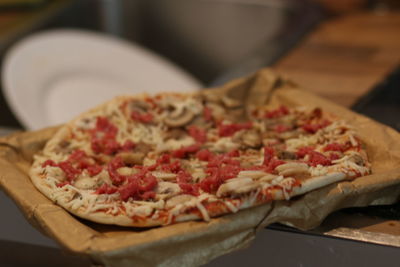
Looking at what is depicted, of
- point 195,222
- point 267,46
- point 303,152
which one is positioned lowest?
point 195,222

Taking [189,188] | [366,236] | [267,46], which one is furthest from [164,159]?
[267,46]

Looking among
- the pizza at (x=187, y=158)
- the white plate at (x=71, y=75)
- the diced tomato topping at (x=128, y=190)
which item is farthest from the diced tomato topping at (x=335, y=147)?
the white plate at (x=71, y=75)

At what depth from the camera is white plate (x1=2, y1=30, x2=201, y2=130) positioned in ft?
6.48

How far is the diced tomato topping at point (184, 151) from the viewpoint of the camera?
115 centimetres

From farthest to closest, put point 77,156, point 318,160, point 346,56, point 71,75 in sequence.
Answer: point 71,75, point 346,56, point 77,156, point 318,160

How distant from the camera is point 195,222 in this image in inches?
36.0

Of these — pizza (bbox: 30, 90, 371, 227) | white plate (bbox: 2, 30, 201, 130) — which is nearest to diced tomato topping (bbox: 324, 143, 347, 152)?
pizza (bbox: 30, 90, 371, 227)

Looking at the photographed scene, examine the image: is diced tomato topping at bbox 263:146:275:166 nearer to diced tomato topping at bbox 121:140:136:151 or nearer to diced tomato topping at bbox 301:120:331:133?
diced tomato topping at bbox 301:120:331:133

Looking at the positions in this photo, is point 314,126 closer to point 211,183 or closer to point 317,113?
point 317,113

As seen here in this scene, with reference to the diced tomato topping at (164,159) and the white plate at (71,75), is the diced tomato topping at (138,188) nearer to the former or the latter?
the diced tomato topping at (164,159)

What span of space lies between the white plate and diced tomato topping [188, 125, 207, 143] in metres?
0.75

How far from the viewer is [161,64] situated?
230cm

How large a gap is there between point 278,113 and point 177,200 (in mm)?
428

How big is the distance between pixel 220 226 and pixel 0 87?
4.83ft
